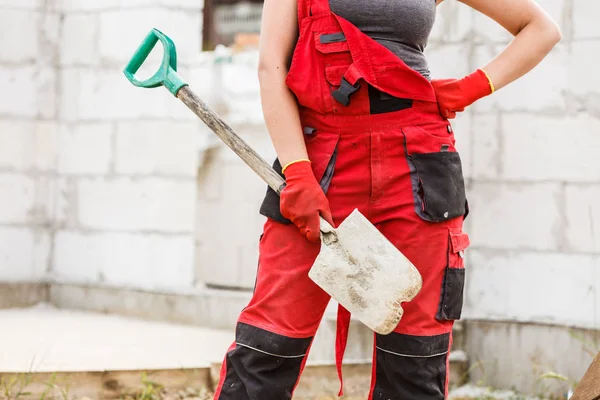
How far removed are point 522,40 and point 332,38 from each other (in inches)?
21.9

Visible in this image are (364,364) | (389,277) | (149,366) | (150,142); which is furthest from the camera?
(150,142)

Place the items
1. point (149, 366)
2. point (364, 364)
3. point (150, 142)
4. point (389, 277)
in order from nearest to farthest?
point (389, 277) < point (149, 366) < point (364, 364) < point (150, 142)

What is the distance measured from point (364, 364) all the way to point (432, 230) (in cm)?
156

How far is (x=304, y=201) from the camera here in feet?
6.17

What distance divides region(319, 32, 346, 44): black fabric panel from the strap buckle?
0.33ft

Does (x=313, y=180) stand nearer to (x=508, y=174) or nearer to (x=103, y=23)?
(x=508, y=174)

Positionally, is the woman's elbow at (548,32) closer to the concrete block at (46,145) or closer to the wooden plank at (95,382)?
the wooden plank at (95,382)

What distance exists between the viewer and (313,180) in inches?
74.9

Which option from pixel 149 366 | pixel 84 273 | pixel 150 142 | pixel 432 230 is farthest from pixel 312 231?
pixel 84 273

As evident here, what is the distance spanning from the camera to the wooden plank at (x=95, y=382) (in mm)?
2863

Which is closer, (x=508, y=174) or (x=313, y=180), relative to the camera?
(x=313, y=180)

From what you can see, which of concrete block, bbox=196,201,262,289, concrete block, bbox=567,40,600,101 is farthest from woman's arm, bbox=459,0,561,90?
concrete block, bbox=196,201,262,289

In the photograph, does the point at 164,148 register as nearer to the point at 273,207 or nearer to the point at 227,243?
the point at 227,243

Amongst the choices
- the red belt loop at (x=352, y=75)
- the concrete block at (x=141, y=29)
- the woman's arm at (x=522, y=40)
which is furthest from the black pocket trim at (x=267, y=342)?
the concrete block at (x=141, y=29)
